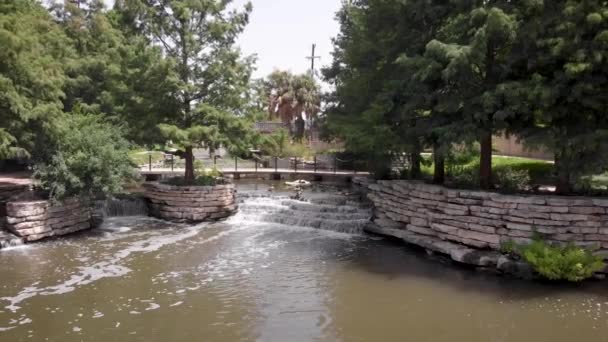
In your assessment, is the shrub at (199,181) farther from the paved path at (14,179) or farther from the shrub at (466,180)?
the shrub at (466,180)

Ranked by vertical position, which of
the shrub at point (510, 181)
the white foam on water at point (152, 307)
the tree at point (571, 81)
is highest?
the tree at point (571, 81)

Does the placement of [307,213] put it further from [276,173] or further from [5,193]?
[5,193]

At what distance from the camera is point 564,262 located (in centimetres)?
1009

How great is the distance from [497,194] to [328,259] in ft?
14.6

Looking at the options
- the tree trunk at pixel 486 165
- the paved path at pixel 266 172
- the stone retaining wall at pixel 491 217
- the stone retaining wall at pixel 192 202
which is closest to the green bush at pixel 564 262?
the stone retaining wall at pixel 491 217

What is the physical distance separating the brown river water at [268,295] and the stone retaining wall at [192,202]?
2.00 m

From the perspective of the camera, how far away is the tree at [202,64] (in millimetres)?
16312

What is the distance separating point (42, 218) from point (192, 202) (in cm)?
459

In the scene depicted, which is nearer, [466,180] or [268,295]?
[268,295]

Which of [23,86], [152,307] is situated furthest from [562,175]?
[23,86]

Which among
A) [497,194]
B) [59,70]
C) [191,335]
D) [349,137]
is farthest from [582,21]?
[59,70]

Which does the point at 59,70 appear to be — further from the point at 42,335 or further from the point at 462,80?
the point at 462,80

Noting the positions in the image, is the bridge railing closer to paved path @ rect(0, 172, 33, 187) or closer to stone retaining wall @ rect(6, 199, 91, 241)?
paved path @ rect(0, 172, 33, 187)

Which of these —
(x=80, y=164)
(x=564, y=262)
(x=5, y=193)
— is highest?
(x=80, y=164)
